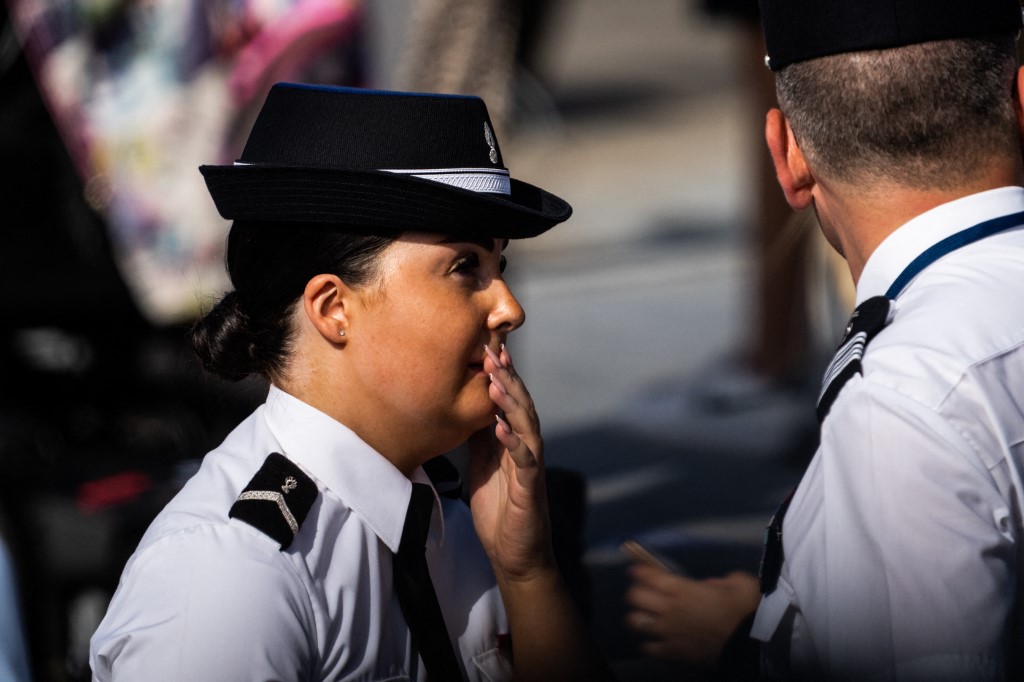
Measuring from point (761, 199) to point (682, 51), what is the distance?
16.5 meters

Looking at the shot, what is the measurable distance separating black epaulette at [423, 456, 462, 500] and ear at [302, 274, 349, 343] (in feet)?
1.14

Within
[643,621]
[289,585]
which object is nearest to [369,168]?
[289,585]

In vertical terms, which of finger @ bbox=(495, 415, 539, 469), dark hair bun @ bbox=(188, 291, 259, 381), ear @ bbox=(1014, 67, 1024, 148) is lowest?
finger @ bbox=(495, 415, 539, 469)

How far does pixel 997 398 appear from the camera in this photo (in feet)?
4.58

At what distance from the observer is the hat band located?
1.68 meters

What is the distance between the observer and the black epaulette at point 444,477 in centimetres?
197

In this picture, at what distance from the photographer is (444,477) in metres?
1.98

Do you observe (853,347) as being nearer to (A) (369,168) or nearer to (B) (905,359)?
(B) (905,359)

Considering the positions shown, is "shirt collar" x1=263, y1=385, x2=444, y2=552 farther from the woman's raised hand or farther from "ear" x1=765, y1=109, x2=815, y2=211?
"ear" x1=765, y1=109, x2=815, y2=211

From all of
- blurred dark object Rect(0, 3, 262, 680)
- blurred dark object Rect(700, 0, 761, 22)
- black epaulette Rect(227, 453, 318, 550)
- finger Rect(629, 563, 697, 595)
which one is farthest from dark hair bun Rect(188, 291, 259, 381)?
blurred dark object Rect(700, 0, 761, 22)

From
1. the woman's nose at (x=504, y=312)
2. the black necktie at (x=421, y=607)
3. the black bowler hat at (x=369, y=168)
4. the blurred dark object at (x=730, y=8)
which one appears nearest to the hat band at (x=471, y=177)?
the black bowler hat at (x=369, y=168)

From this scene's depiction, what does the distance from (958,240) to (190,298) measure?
135 inches

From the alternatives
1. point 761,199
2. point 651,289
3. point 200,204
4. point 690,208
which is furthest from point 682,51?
point 200,204

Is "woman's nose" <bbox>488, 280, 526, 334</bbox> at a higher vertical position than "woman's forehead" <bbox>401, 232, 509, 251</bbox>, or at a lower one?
lower
